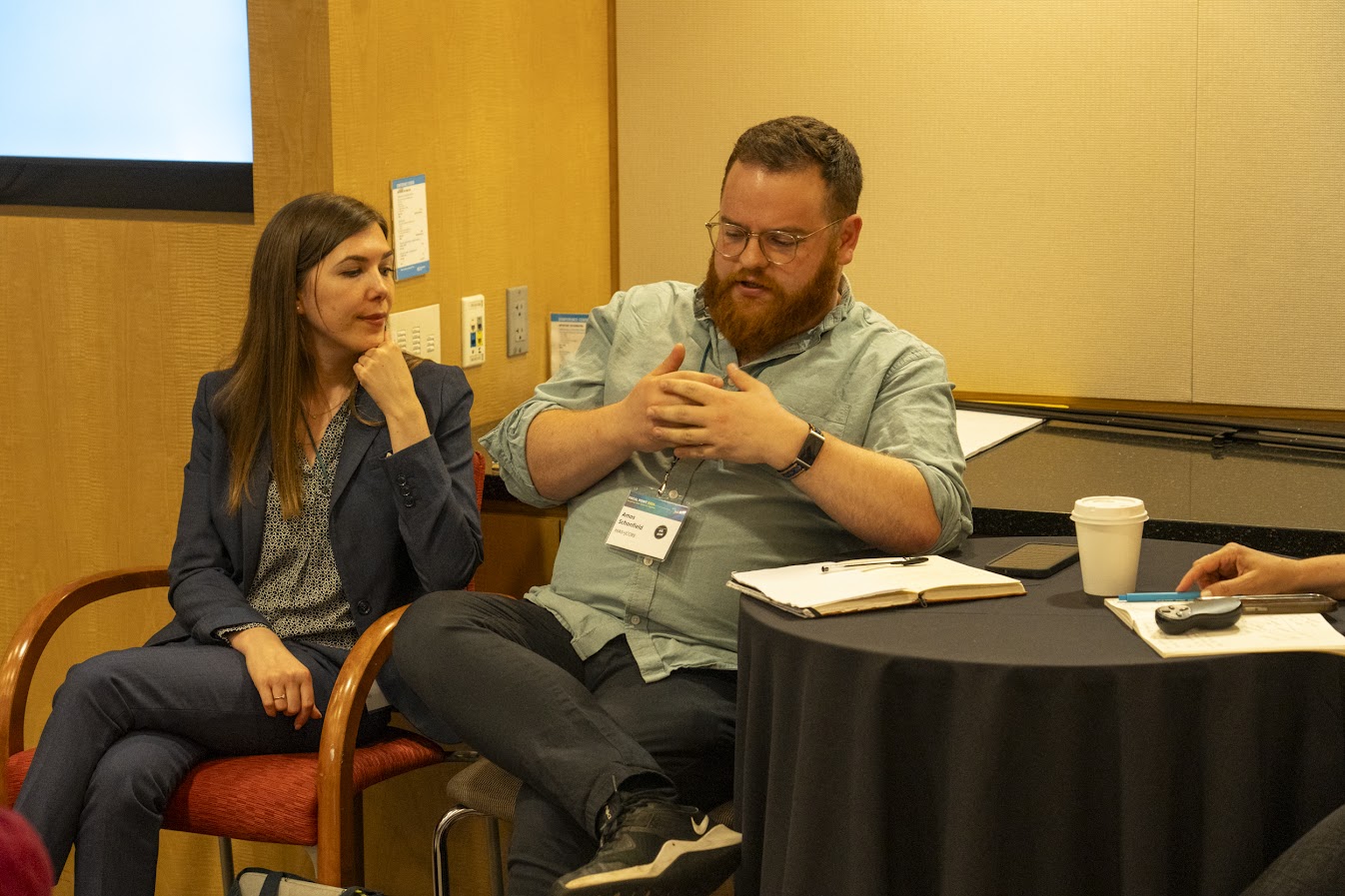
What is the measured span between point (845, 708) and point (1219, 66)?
6.75ft

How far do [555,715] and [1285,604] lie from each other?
36.0 inches

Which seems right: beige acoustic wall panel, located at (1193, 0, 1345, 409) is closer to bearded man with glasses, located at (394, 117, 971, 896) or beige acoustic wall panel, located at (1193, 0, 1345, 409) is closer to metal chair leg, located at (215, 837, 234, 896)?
bearded man with glasses, located at (394, 117, 971, 896)

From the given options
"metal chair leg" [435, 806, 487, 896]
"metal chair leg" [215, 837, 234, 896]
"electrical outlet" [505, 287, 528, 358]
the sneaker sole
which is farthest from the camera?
"electrical outlet" [505, 287, 528, 358]

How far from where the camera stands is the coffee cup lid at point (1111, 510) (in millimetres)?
1861

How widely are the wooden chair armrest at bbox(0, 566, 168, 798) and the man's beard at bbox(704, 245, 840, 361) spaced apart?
1076 mm

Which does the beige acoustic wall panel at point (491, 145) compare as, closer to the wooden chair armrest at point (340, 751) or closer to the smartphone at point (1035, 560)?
the wooden chair armrest at point (340, 751)

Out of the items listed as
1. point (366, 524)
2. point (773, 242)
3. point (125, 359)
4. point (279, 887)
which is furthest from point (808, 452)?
point (125, 359)

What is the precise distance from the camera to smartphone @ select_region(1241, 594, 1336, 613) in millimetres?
1762

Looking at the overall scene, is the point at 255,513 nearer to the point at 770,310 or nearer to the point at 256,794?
the point at 256,794

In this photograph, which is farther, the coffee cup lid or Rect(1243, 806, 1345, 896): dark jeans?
the coffee cup lid

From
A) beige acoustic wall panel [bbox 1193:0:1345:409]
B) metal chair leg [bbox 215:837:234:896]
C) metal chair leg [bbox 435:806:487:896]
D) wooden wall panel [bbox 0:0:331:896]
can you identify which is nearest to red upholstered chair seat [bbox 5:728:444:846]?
metal chair leg [bbox 435:806:487:896]

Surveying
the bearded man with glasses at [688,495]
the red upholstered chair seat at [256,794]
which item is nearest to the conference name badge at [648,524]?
the bearded man with glasses at [688,495]

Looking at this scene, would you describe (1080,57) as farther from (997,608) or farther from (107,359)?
(107,359)

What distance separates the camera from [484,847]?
2824mm
